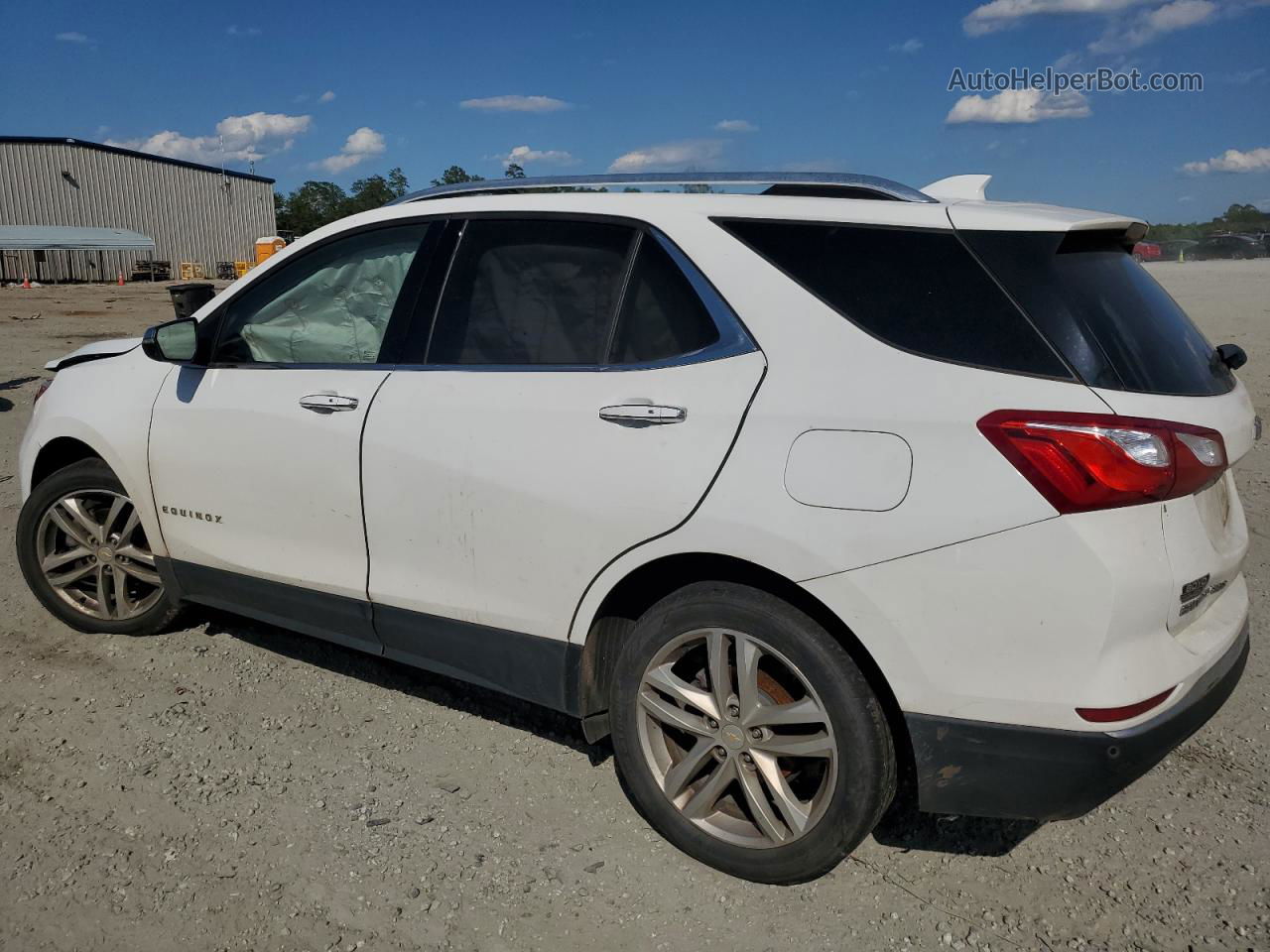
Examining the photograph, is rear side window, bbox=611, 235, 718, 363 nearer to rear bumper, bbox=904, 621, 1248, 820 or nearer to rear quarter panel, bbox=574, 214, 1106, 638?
rear quarter panel, bbox=574, 214, 1106, 638

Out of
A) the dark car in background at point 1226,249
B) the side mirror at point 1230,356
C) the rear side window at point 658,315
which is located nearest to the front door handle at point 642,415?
the rear side window at point 658,315

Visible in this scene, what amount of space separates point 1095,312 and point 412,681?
2.91 meters

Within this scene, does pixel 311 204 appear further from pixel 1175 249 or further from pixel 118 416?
pixel 118 416

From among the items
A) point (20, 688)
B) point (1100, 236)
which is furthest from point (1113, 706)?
point (20, 688)

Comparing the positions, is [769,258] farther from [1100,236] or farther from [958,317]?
[1100,236]

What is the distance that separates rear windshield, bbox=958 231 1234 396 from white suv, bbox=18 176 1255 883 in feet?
0.04

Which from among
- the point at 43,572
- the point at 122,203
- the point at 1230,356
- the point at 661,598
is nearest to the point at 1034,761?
the point at 661,598

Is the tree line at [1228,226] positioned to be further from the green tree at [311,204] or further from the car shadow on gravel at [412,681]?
the car shadow on gravel at [412,681]

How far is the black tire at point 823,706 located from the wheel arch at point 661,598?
0.04m

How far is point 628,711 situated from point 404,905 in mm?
799

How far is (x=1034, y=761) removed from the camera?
2.38m

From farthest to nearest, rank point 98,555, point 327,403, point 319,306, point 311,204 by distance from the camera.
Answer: point 311,204, point 98,555, point 319,306, point 327,403

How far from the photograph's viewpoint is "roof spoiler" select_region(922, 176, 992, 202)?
3.27m

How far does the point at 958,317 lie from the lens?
98.0 inches
